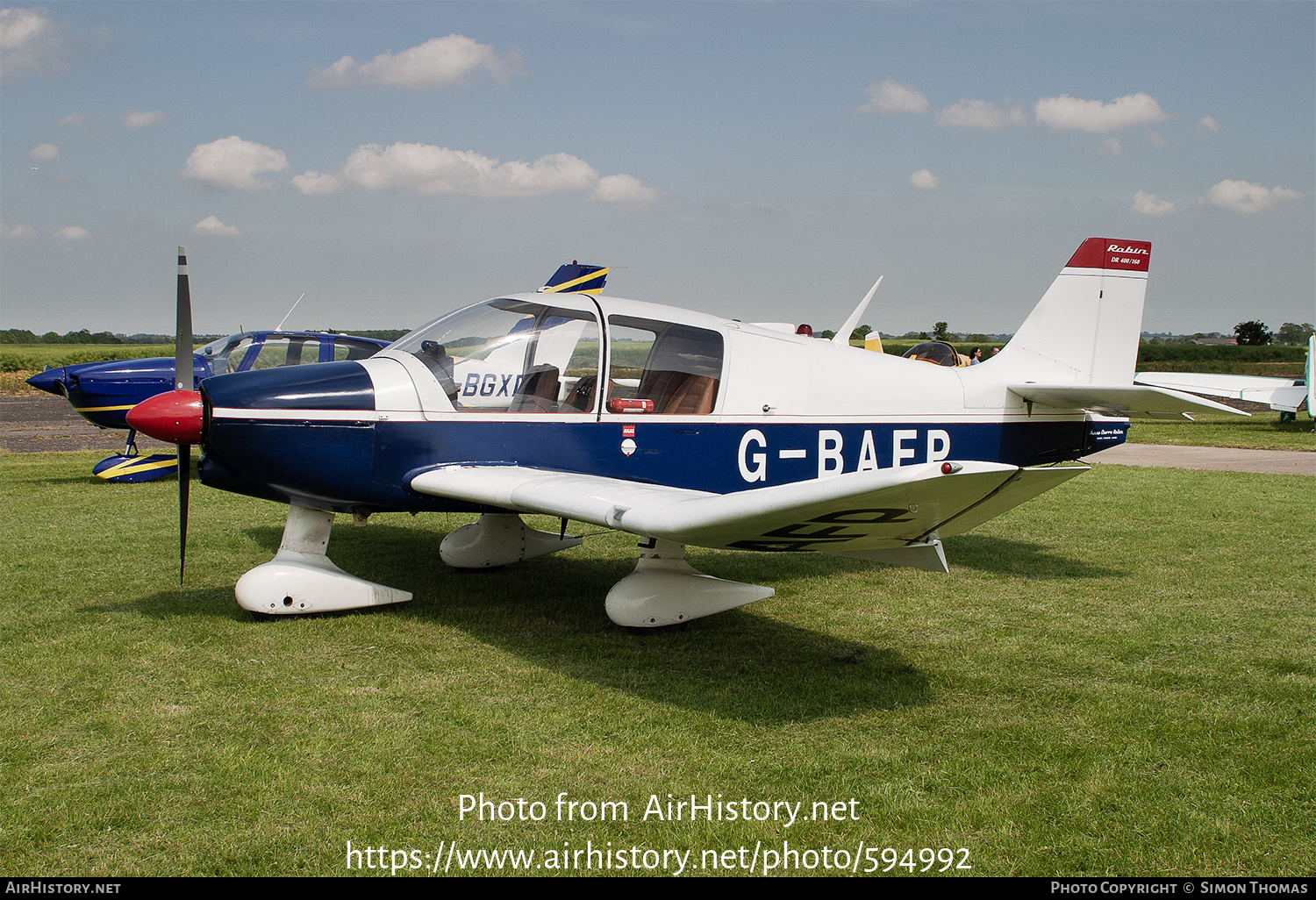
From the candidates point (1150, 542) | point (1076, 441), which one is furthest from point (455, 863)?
point (1150, 542)

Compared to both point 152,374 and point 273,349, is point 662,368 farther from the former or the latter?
point 152,374

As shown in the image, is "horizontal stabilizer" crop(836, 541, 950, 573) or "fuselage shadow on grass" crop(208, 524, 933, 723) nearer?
"fuselage shadow on grass" crop(208, 524, 933, 723)

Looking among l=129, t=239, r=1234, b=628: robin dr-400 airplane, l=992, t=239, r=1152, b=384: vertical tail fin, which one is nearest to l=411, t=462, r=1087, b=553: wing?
l=129, t=239, r=1234, b=628: robin dr-400 airplane

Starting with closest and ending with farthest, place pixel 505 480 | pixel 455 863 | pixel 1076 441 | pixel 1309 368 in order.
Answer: pixel 455 863, pixel 505 480, pixel 1076 441, pixel 1309 368

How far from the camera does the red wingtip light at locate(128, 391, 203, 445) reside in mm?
4988

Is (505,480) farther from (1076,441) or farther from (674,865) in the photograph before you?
(1076,441)

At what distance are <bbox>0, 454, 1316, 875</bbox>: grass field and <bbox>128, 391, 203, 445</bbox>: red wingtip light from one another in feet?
3.86

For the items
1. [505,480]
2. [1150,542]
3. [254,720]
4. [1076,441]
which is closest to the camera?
[254,720]

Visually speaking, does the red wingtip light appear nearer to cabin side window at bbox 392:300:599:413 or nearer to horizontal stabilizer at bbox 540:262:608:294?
cabin side window at bbox 392:300:599:413

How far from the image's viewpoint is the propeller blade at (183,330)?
5.52m

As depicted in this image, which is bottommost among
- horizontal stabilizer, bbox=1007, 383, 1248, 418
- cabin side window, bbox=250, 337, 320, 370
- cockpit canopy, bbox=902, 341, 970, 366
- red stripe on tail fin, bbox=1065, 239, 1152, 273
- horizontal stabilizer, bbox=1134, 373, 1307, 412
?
cabin side window, bbox=250, 337, 320, 370

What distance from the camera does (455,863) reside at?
294cm

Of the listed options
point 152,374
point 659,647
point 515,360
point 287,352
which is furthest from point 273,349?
point 659,647

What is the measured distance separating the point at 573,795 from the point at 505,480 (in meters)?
2.08
